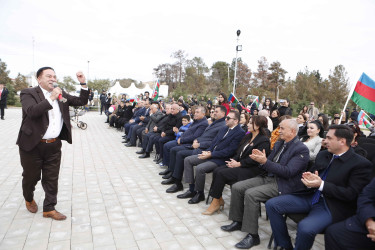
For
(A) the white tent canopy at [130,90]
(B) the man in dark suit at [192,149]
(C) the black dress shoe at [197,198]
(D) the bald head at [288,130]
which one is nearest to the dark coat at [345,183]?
(D) the bald head at [288,130]

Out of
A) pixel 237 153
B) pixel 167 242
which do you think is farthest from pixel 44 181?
pixel 237 153

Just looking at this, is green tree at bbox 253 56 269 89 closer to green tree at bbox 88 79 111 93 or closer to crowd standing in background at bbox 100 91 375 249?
green tree at bbox 88 79 111 93

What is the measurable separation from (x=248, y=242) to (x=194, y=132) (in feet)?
9.62

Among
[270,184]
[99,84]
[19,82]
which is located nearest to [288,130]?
[270,184]

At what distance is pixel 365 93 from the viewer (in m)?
4.37

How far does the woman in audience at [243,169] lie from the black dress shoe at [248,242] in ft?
2.76

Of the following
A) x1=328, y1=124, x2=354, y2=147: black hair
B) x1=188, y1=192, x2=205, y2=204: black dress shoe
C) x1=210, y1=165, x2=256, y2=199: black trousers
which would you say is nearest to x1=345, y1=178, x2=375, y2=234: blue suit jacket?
x1=328, y1=124, x2=354, y2=147: black hair

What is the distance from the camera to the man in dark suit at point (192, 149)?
4.88 m

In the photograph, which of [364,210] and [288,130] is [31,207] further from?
[364,210]

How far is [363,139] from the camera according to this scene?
13.3ft

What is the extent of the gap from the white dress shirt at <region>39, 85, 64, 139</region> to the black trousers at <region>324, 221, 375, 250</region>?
3.48m

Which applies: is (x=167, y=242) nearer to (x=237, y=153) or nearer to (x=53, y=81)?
(x=237, y=153)

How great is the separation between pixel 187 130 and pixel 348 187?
11.7 ft

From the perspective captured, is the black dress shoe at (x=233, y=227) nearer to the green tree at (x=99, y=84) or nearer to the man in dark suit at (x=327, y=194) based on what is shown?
the man in dark suit at (x=327, y=194)
